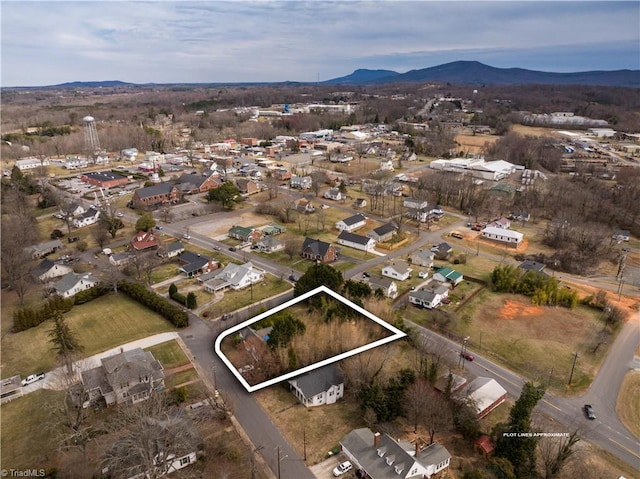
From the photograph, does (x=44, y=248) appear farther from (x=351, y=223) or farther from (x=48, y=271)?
(x=351, y=223)

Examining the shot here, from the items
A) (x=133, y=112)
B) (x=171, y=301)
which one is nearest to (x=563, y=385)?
(x=171, y=301)

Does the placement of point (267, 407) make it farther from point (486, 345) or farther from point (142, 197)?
point (142, 197)

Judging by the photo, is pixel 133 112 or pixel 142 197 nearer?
pixel 142 197

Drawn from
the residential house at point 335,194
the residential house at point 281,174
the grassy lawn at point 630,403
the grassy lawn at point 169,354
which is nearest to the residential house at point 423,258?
the grassy lawn at point 630,403

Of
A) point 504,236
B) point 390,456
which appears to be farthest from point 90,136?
point 390,456

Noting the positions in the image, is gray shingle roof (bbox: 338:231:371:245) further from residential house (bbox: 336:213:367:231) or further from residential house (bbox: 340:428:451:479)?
residential house (bbox: 340:428:451:479)

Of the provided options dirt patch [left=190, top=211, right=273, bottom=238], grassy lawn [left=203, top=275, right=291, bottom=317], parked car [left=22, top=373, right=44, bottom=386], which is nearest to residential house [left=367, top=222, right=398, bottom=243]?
grassy lawn [left=203, top=275, right=291, bottom=317]
